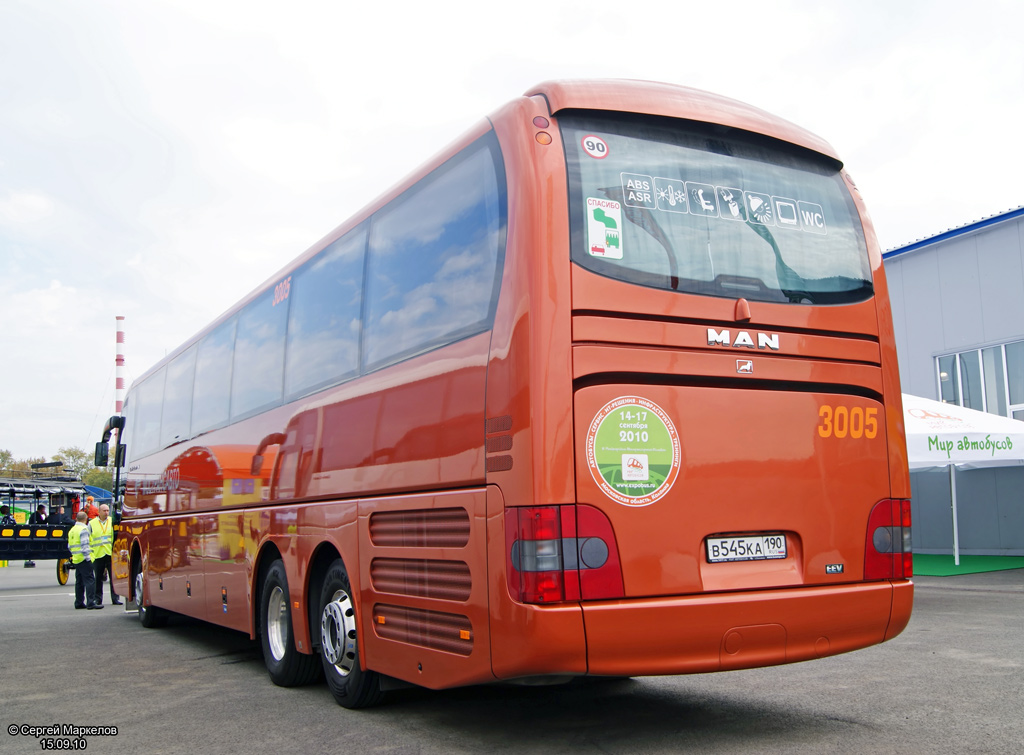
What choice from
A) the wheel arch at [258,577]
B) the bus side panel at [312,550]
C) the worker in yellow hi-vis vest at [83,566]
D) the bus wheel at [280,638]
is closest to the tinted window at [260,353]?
the wheel arch at [258,577]

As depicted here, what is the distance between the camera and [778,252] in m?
5.22

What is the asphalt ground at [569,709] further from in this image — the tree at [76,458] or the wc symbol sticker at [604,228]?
the tree at [76,458]

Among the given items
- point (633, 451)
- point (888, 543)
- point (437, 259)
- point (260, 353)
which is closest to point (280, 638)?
point (260, 353)

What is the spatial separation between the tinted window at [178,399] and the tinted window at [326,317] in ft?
12.1

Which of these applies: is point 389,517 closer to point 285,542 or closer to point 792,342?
point 285,542

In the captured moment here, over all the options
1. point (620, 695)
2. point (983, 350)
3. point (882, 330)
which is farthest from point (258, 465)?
point (983, 350)

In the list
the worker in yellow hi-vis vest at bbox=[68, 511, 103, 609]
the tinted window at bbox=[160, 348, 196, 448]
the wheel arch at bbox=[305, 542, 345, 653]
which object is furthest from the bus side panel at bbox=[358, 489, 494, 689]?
the worker in yellow hi-vis vest at bbox=[68, 511, 103, 609]

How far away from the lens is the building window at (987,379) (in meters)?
20.0

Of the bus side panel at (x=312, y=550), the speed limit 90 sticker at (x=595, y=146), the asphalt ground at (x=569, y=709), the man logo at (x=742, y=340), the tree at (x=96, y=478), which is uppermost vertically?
the tree at (x=96, y=478)

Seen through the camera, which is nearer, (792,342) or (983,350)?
Result: (792,342)

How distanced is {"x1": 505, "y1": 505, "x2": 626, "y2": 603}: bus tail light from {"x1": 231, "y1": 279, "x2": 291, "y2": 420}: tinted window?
3942 millimetres

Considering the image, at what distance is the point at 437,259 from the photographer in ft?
17.9

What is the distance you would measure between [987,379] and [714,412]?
18256 millimetres

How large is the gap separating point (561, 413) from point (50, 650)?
305 inches
